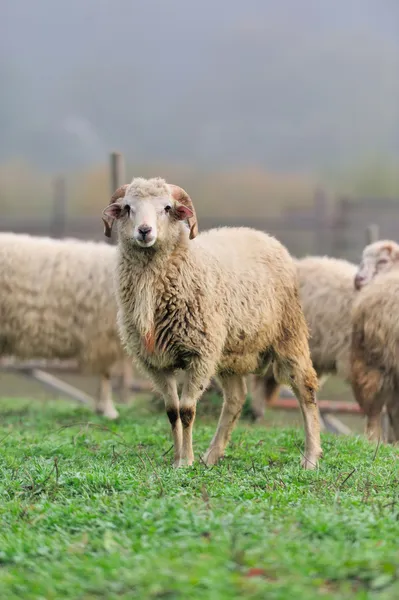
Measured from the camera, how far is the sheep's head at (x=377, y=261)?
789 centimetres

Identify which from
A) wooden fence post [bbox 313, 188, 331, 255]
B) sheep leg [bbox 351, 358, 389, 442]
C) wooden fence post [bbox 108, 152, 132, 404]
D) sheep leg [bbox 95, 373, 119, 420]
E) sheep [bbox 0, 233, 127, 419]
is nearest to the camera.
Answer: sheep leg [bbox 351, 358, 389, 442]

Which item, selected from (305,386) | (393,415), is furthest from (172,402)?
(393,415)

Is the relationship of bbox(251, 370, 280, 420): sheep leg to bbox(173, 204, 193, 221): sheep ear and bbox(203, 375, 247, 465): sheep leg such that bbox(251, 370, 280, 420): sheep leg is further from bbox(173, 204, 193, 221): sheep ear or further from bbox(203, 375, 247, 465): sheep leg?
bbox(173, 204, 193, 221): sheep ear

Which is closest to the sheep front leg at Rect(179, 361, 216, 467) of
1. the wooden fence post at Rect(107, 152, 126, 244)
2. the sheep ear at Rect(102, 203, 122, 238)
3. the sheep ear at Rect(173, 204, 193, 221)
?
the sheep ear at Rect(173, 204, 193, 221)

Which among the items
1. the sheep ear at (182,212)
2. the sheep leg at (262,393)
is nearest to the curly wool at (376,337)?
the sheep leg at (262,393)

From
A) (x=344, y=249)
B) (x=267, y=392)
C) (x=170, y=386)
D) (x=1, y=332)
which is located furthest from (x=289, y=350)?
(x=344, y=249)

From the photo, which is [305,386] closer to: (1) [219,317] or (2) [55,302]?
(1) [219,317]

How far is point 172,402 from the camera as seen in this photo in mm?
5281

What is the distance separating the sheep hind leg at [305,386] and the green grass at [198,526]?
0.19 meters

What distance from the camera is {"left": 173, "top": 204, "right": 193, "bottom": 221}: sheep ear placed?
5.21m

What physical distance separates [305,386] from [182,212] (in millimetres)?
1443

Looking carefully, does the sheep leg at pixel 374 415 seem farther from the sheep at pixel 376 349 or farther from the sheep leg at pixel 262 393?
the sheep leg at pixel 262 393

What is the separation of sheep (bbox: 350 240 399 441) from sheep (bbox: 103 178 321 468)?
1.38 metres

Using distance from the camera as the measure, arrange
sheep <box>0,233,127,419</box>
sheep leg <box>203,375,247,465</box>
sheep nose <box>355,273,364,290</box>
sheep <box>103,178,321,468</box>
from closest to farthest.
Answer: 1. sheep <box>103,178,321,468</box>
2. sheep leg <box>203,375,247,465</box>
3. sheep nose <box>355,273,364,290</box>
4. sheep <box>0,233,127,419</box>
